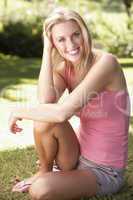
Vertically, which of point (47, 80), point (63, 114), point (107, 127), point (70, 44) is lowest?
point (107, 127)

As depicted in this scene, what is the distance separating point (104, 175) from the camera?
11.8 ft

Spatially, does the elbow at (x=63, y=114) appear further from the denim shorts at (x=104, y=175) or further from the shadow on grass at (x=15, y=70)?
the shadow on grass at (x=15, y=70)

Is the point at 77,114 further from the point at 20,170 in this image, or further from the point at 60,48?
the point at 20,170

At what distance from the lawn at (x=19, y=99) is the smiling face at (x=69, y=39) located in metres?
1.05

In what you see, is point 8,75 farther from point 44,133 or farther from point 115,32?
point 44,133

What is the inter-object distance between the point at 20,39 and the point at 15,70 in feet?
13.8

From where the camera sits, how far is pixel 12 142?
587cm

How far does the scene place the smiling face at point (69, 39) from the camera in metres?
3.40

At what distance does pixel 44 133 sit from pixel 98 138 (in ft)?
1.22

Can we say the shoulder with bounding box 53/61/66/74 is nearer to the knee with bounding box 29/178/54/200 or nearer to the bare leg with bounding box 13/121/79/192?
the bare leg with bounding box 13/121/79/192

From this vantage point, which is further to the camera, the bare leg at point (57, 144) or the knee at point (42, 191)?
the bare leg at point (57, 144)

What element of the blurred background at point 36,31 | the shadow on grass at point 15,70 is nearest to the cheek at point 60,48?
the shadow on grass at point 15,70

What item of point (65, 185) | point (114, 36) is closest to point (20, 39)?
point (114, 36)

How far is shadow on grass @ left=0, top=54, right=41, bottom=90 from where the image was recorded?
38.7ft
